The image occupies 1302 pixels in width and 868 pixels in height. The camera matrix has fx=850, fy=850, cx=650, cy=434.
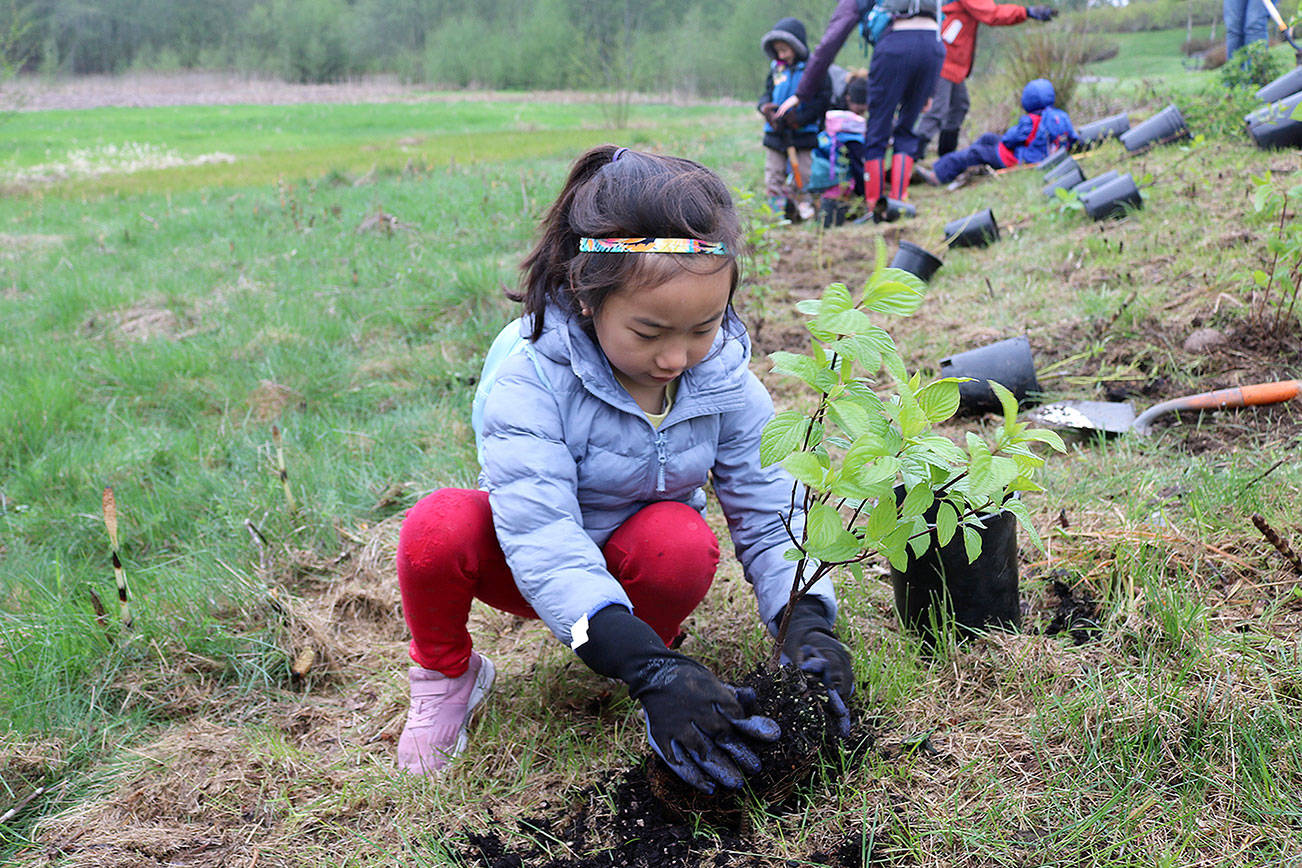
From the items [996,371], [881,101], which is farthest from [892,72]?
[996,371]

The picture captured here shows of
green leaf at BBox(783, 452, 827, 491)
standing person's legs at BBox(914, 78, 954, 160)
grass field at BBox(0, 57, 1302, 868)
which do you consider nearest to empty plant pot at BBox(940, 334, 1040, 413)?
grass field at BBox(0, 57, 1302, 868)

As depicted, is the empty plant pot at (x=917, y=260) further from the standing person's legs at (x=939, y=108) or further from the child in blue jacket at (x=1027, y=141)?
the standing person's legs at (x=939, y=108)

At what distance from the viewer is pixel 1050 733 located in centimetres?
159

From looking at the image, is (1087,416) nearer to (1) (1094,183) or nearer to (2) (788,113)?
(1) (1094,183)

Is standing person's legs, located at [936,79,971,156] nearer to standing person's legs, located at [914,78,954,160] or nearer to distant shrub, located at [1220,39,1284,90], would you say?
standing person's legs, located at [914,78,954,160]

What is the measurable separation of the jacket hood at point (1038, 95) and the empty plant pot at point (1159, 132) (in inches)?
47.1

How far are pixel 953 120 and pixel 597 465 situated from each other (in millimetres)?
8623

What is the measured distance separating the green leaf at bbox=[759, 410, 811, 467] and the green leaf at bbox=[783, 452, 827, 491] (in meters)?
0.02

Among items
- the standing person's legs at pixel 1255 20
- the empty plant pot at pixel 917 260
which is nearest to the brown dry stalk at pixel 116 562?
the empty plant pot at pixel 917 260

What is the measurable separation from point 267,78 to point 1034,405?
62.5 m

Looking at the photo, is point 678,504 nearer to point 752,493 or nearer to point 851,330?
point 752,493

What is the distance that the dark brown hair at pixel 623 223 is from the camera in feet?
5.16

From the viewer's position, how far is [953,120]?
29.4 ft

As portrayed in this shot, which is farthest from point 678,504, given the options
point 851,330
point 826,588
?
point 851,330
